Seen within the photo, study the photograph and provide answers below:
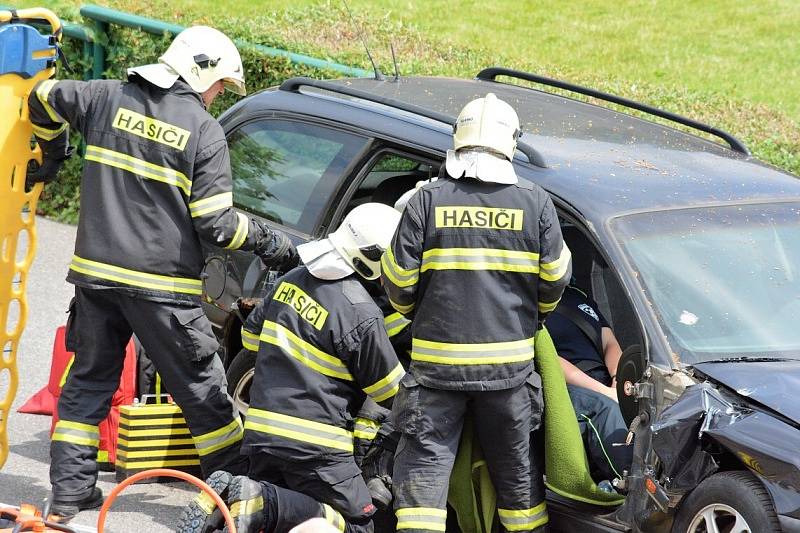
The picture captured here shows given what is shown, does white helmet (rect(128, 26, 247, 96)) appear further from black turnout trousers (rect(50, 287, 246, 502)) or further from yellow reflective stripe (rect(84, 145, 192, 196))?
black turnout trousers (rect(50, 287, 246, 502))

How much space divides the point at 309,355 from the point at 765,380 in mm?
1639

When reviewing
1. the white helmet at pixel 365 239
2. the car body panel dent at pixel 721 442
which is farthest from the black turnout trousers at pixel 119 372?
the car body panel dent at pixel 721 442

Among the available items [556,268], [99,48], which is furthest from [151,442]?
[99,48]

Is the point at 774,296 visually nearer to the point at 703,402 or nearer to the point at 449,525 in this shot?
the point at 703,402

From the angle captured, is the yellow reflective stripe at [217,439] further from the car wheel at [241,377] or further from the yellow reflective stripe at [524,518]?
the yellow reflective stripe at [524,518]

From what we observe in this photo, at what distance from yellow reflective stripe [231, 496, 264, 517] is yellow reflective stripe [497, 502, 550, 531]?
2.97 feet

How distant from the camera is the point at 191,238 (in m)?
4.88

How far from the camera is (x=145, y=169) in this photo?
187 inches

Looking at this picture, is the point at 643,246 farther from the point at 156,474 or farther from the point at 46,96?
the point at 46,96

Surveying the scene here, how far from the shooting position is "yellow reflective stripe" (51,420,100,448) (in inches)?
193

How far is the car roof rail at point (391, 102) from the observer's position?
459 centimetres

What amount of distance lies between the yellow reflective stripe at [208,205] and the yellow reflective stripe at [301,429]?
907mm

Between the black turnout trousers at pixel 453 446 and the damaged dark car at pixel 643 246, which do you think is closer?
the damaged dark car at pixel 643 246

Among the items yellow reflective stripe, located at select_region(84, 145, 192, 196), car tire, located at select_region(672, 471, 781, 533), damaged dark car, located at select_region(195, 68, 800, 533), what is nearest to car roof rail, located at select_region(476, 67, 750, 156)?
damaged dark car, located at select_region(195, 68, 800, 533)
